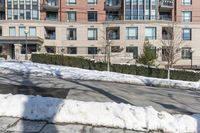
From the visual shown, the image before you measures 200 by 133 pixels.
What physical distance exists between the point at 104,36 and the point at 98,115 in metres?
50.8

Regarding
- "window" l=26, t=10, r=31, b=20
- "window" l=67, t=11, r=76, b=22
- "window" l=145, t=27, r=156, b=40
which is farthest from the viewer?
"window" l=67, t=11, r=76, b=22

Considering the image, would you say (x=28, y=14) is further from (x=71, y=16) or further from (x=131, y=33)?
(x=131, y=33)

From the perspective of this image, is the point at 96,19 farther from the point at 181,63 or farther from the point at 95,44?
the point at 181,63

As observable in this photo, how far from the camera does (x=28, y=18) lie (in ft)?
191

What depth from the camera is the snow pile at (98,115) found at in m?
8.01

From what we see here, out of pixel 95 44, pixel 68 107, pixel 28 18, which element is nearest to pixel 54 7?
pixel 28 18

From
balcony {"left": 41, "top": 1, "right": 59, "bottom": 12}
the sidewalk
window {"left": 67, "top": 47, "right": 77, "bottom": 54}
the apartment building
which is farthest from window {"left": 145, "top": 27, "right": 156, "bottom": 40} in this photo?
the sidewalk

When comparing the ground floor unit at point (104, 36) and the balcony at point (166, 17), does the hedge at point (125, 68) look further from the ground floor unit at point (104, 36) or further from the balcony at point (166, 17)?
the balcony at point (166, 17)

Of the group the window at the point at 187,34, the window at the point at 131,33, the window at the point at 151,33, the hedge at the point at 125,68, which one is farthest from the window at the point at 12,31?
the window at the point at 187,34

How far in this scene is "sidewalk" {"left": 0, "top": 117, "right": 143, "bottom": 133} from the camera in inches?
297

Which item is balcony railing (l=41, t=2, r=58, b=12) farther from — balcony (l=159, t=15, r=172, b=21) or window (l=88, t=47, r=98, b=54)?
balcony (l=159, t=15, r=172, b=21)

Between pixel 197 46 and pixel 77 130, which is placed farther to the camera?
pixel 197 46

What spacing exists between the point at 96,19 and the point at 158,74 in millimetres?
31772

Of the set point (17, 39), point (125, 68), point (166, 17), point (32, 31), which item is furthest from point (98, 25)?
point (125, 68)
